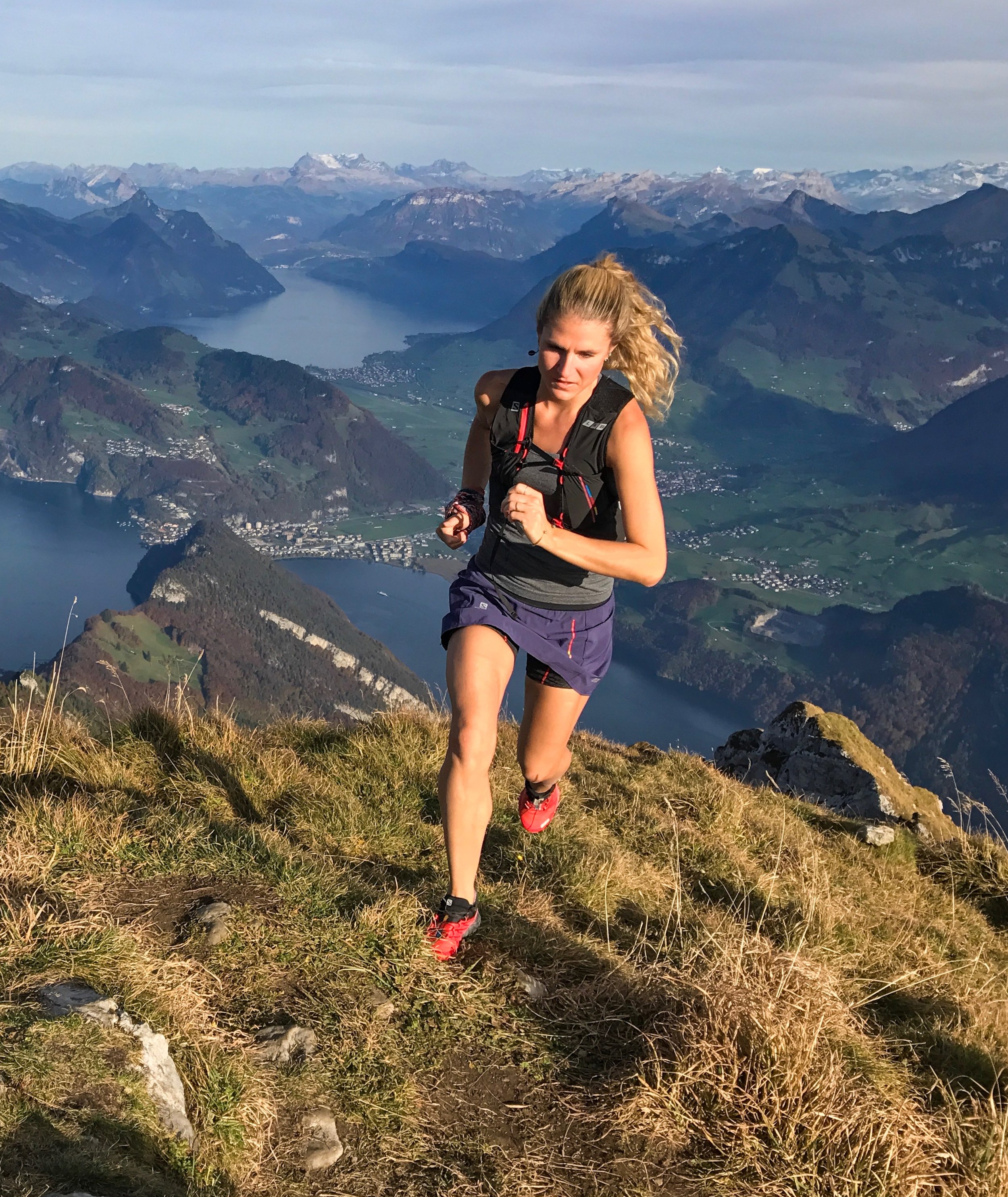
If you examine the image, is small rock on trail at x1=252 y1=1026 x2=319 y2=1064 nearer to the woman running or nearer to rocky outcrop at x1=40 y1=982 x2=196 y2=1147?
rocky outcrop at x1=40 y1=982 x2=196 y2=1147

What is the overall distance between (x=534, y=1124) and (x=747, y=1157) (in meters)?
0.73

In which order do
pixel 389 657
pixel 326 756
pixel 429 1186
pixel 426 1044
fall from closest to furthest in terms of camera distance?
1. pixel 429 1186
2. pixel 426 1044
3. pixel 326 756
4. pixel 389 657

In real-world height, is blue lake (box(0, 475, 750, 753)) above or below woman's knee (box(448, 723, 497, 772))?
below

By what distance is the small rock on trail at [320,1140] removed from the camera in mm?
2951

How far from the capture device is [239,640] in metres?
138

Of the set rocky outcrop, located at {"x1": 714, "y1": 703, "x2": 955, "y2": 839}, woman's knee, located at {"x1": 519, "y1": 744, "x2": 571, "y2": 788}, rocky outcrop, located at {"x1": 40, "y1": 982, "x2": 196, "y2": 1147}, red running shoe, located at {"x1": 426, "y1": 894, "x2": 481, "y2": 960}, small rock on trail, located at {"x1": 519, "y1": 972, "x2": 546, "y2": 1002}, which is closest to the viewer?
rocky outcrop, located at {"x1": 40, "y1": 982, "x2": 196, "y2": 1147}

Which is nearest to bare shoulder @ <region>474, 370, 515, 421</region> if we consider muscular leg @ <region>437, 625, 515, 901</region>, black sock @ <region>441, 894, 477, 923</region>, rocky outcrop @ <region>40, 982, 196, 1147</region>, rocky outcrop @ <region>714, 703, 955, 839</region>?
muscular leg @ <region>437, 625, 515, 901</region>

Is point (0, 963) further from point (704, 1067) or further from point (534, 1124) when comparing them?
point (704, 1067)

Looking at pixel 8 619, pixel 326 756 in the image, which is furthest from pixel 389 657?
pixel 326 756

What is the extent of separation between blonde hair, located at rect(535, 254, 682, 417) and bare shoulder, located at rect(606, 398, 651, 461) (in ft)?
0.80

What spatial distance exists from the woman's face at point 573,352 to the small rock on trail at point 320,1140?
10.1 feet

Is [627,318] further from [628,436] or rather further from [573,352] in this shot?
[628,436]

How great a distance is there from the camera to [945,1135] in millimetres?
3105

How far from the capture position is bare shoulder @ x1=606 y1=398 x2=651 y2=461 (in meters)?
4.15
